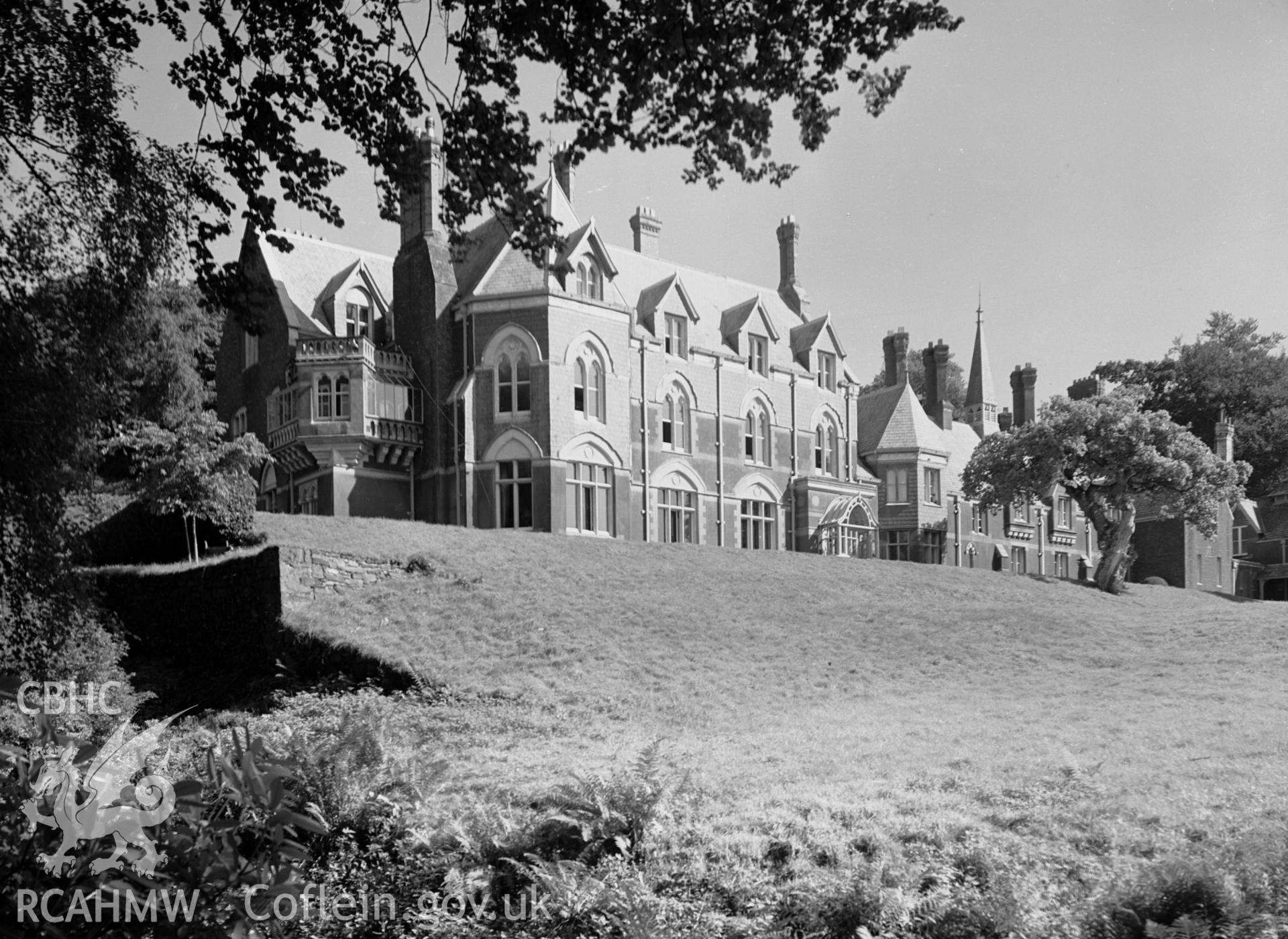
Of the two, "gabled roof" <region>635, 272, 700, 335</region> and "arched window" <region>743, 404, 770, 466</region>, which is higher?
"gabled roof" <region>635, 272, 700, 335</region>

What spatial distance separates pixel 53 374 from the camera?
11062mm

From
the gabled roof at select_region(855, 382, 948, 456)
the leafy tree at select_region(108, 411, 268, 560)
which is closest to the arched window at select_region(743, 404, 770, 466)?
the gabled roof at select_region(855, 382, 948, 456)

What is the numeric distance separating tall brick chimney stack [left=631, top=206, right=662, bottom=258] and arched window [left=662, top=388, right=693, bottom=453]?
8549 millimetres

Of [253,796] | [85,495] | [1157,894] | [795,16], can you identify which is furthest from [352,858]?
[85,495]

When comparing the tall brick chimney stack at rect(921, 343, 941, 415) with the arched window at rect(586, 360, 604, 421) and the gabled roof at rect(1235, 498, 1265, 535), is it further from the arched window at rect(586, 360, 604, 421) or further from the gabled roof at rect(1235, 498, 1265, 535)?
the arched window at rect(586, 360, 604, 421)

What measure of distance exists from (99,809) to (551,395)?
32.6 meters

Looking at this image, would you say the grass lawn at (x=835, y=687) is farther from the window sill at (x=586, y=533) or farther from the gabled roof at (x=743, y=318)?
the gabled roof at (x=743, y=318)

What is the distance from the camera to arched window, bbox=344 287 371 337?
38.4 meters

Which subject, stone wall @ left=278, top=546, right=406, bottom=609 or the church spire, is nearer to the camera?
stone wall @ left=278, top=546, right=406, bottom=609

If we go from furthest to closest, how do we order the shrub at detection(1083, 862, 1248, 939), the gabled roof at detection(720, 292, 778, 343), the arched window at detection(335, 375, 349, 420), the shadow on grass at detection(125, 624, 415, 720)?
the gabled roof at detection(720, 292, 778, 343) → the arched window at detection(335, 375, 349, 420) → the shadow on grass at detection(125, 624, 415, 720) → the shrub at detection(1083, 862, 1248, 939)

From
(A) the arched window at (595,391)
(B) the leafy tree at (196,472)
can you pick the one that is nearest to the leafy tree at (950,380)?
(A) the arched window at (595,391)

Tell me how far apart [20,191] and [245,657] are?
12999 mm

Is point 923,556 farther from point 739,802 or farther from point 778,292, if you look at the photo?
point 739,802

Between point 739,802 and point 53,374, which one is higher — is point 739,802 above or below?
below
